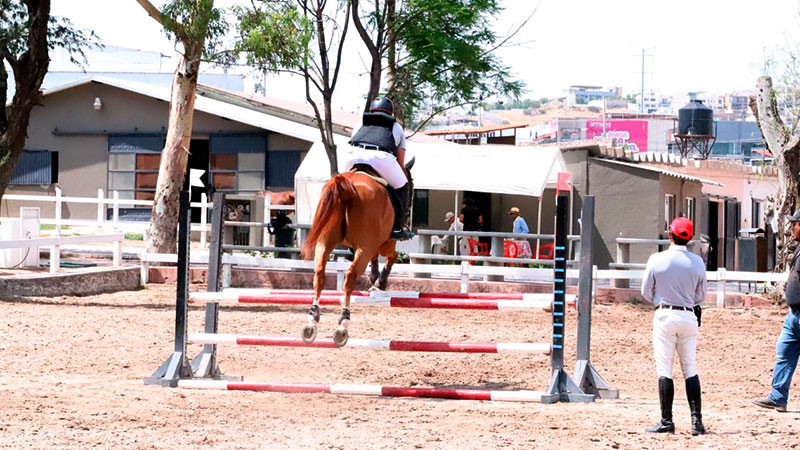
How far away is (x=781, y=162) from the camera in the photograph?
20.6m

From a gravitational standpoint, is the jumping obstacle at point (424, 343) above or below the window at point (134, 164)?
below

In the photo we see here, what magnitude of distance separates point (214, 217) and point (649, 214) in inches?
720

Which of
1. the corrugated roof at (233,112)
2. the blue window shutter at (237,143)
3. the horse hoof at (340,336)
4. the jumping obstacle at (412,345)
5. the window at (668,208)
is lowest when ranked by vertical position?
the jumping obstacle at (412,345)

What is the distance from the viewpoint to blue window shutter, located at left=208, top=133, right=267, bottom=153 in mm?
32250

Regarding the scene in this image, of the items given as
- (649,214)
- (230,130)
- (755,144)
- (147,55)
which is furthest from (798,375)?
(755,144)

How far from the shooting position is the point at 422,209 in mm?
28859

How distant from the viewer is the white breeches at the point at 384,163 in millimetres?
9812

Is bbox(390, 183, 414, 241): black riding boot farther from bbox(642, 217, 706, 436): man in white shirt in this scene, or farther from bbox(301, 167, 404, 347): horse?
bbox(642, 217, 706, 436): man in white shirt

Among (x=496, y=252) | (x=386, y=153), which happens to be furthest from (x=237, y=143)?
(x=386, y=153)

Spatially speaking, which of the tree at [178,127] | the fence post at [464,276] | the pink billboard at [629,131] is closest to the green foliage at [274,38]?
the tree at [178,127]

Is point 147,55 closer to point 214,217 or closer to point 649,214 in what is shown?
point 649,214

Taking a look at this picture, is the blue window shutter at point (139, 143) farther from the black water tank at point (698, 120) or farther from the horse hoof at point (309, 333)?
the black water tank at point (698, 120)

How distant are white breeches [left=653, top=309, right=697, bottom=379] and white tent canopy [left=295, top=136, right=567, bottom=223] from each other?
15464 mm

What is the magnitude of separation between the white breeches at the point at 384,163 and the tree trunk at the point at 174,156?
1306cm
